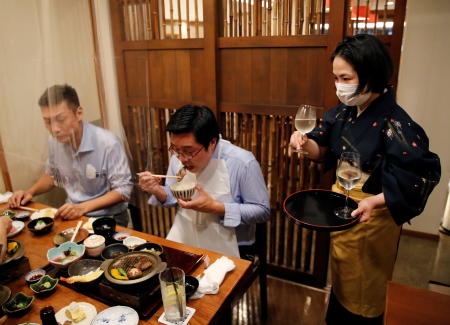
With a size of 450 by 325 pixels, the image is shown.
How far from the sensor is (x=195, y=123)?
73.7 inches

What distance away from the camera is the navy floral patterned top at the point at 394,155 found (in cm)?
169

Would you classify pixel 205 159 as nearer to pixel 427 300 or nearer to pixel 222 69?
pixel 222 69

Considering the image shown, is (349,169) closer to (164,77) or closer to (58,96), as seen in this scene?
(58,96)

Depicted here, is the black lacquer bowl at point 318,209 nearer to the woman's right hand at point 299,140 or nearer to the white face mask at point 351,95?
the woman's right hand at point 299,140

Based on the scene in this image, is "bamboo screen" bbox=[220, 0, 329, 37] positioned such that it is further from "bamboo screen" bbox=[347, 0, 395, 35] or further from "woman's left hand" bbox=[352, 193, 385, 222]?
"woman's left hand" bbox=[352, 193, 385, 222]

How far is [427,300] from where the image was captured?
1462 mm

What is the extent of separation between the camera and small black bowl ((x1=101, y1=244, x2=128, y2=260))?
64.3 inches

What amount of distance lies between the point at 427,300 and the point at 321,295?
1482 mm

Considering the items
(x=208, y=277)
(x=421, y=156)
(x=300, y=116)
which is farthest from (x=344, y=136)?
(x=208, y=277)

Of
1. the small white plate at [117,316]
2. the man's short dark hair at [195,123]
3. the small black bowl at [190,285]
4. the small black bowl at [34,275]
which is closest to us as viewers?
the small white plate at [117,316]

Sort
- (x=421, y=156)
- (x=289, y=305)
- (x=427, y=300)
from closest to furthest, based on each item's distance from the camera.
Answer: (x=427, y=300) → (x=421, y=156) → (x=289, y=305)

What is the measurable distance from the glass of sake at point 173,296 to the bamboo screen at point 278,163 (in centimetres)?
164

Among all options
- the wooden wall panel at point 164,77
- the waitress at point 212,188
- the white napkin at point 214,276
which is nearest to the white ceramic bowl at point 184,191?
the waitress at point 212,188

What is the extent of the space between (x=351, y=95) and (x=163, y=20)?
1768 millimetres
